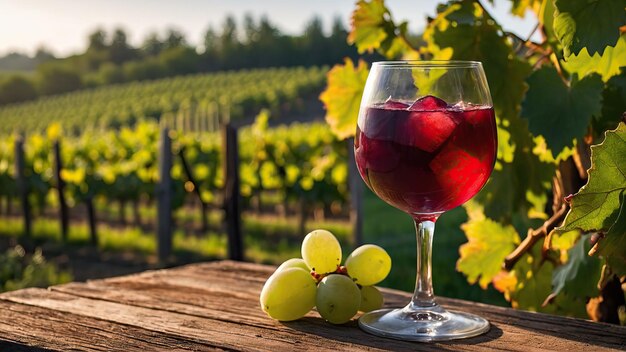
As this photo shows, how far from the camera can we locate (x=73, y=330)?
1.52 meters

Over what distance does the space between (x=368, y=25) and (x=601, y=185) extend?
980 millimetres

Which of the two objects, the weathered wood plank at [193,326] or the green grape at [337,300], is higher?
the green grape at [337,300]

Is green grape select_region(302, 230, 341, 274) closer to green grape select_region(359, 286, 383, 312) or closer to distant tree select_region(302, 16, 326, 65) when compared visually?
green grape select_region(359, 286, 383, 312)

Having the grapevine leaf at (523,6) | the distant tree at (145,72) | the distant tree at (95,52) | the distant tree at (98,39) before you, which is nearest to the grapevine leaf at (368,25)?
the grapevine leaf at (523,6)

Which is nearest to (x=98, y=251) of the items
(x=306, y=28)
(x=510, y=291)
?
(x=510, y=291)

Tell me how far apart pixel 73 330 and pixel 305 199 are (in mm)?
8660

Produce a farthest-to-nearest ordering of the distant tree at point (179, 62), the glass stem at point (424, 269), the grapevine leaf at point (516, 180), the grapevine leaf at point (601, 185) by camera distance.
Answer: the distant tree at point (179, 62) → the grapevine leaf at point (516, 180) → the glass stem at point (424, 269) → the grapevine leaf at point (601, 185)

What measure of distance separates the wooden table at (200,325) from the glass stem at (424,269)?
0.37 feet

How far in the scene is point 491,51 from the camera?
1981 millimetres

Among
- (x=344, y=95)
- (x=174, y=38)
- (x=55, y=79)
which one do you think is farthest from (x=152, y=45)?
(x=344, y=95)

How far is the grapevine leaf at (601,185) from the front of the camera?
1.28 meters

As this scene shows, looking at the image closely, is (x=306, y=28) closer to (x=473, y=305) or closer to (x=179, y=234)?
(x=179, y=234)

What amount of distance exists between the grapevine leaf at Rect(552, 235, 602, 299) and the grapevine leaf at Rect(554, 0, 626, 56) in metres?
0.50

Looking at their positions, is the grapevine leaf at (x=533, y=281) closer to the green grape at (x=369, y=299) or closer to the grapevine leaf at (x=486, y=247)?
the grapevine leaf at (x=486, y=247)
